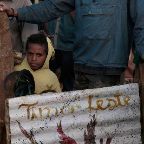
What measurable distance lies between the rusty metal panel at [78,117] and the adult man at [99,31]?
1.52 ft

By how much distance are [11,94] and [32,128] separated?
1.09ft

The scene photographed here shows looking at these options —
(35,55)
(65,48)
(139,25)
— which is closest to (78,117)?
(139,25)

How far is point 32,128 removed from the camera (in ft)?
12.4

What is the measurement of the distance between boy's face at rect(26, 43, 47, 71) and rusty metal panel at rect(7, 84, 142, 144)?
42.2 inches

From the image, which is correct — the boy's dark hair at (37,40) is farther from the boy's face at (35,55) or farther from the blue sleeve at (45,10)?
the blue sleeve at (45,10)

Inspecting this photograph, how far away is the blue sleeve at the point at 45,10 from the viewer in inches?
177

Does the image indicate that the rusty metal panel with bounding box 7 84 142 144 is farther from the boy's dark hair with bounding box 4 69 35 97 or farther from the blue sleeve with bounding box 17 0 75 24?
the blue sleeve with bounding box 17 0 75 24

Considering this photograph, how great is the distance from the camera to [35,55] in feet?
16.1

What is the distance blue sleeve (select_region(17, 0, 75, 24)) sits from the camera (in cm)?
448

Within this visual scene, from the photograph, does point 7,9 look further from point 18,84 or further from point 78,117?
point 78,117

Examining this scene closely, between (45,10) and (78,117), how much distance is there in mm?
1152

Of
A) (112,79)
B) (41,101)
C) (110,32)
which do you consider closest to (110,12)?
(110,32)

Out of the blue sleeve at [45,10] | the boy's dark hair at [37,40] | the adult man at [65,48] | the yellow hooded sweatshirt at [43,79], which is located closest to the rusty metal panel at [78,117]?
the yellow hooded sweatshirt at [43,79]

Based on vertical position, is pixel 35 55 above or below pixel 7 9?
below
